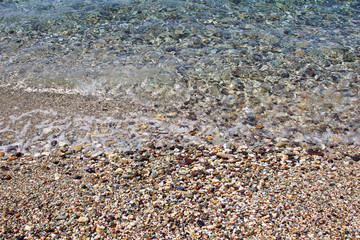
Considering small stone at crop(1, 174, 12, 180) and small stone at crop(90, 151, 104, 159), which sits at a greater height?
small stone at crop(1, 174, 12, 180)

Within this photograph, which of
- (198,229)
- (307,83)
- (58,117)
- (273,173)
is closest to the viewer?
(198,229)

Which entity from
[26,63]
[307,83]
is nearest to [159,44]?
[26,63]

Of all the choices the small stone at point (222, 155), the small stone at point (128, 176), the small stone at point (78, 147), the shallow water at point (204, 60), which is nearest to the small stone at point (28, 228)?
the small stone at point (128, 176)

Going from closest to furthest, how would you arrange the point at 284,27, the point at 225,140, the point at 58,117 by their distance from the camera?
1. the point at 225,140
2. the point at 58,117
3. the point at 284,27

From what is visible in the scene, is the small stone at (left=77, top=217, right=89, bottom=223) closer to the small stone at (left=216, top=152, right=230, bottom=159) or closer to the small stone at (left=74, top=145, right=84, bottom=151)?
the small stone at (left=74, top=145, right=84, bottom=151)

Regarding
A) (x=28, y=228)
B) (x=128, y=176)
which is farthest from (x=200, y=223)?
(x=28, y=228)

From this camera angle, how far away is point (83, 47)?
7.56 m

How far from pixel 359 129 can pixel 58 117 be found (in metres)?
4.81

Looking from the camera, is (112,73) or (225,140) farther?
(112,73)

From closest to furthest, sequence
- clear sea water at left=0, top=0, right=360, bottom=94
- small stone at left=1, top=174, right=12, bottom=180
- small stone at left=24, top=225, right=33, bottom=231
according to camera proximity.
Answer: small stone at left=24, top=225, right=33, bottom=231 → small stone at left=1, top=174, right=12, bottom=180 → clear sea water at left=0, top=0, right=360, bottom=94

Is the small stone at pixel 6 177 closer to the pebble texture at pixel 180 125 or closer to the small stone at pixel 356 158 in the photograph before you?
the pebble texture at pixel 180 125

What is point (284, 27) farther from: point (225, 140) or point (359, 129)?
point (225, 140)

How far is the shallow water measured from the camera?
17.0 feet

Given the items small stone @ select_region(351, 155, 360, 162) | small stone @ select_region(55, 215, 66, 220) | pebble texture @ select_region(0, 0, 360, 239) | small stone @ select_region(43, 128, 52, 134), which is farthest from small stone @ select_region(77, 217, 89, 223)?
small stone @ select_region(351, 155, 360, 162)
